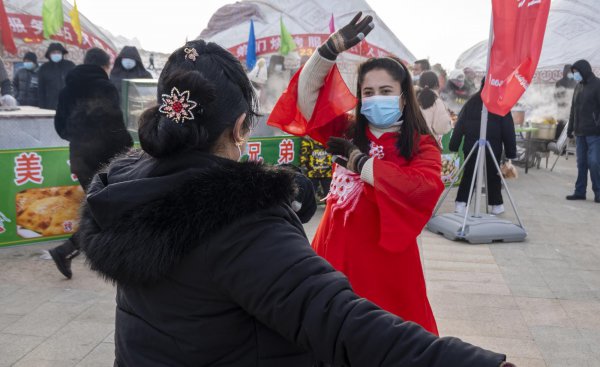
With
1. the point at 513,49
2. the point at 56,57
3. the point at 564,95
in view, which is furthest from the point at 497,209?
the point at 564,95

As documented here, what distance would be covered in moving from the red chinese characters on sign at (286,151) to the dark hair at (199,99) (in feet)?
20.5

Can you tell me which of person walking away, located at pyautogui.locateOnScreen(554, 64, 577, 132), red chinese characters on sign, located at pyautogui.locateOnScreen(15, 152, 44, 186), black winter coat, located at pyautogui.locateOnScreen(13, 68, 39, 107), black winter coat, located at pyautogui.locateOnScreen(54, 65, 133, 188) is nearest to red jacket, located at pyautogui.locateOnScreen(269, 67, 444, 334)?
black winter coat, located at pyautogui.locateOnScreen(54, 65, 133, 188)

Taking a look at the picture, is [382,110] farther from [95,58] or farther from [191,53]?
[95,58]

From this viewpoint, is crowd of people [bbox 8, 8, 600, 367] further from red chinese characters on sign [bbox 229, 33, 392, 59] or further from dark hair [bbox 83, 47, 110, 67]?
red chinese characters on sign [bbox 229, 33, 392, 59]

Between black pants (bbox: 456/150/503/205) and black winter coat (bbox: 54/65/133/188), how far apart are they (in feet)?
14.5

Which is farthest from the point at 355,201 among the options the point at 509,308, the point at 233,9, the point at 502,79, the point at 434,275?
the point at 233,9

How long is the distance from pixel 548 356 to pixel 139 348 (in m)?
3.14

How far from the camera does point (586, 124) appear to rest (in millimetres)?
8789

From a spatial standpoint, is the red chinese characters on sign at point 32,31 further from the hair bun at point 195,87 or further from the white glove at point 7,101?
the hair bun at point 195,87

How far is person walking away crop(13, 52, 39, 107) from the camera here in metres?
11.1

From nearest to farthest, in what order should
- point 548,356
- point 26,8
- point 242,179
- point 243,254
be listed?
point 243,254 → point 242,179 → point 548,356 → point 26,8

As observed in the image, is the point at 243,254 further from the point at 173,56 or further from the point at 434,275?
the point at 434,275

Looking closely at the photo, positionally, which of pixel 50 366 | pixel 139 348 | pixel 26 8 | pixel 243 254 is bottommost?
pixel 50 366

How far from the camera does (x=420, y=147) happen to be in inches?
111
